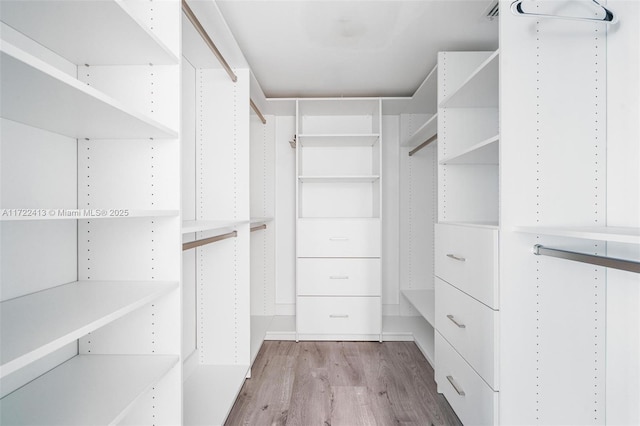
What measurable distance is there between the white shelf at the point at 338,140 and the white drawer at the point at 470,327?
51.0 inches

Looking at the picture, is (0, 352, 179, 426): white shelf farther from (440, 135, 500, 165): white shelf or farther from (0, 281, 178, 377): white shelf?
(440, 135, 500, 165): white shelf

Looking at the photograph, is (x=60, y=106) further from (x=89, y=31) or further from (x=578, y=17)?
(x=578, y=17)

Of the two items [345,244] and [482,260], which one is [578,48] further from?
[345,244]

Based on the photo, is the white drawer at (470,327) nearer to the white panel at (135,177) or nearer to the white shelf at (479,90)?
the white shelf at (479,90)

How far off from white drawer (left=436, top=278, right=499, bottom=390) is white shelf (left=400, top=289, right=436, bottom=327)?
15.8 inches

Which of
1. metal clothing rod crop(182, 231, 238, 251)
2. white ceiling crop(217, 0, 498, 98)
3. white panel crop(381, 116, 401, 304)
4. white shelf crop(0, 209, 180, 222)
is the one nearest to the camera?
white shelf crop(0, 209, 180, 222)

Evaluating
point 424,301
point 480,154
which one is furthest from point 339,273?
point 480,154

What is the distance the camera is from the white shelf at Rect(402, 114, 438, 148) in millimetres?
2338

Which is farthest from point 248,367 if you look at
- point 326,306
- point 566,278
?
point 566,278

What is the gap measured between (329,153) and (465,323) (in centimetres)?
198

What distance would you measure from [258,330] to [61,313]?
200 centimetres

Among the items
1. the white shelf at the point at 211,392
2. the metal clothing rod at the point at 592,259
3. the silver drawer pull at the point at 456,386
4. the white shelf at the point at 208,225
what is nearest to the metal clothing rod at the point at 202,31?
the white shelf at the point at 208,225

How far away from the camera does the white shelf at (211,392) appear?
157cm

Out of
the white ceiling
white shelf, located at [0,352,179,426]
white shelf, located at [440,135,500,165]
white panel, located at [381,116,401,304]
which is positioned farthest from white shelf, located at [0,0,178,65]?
white panel, located at [381,116,401,304]
